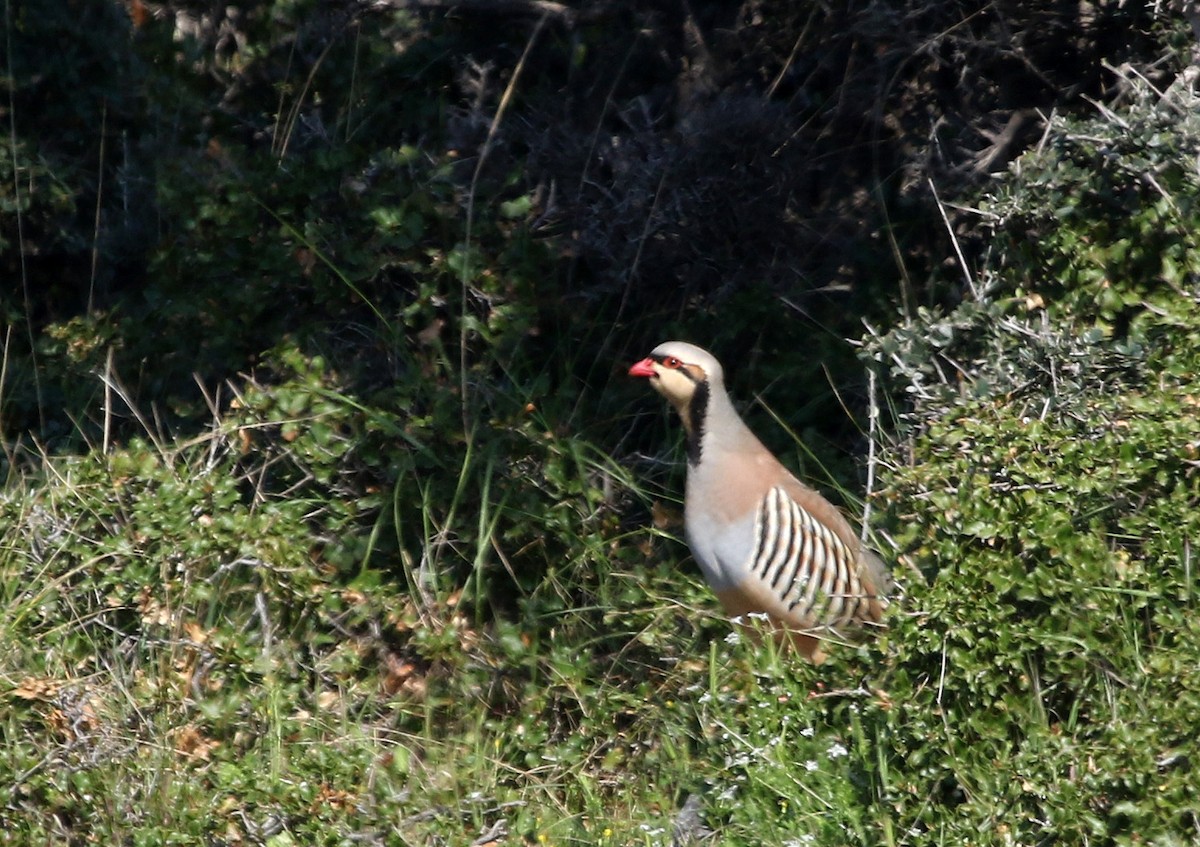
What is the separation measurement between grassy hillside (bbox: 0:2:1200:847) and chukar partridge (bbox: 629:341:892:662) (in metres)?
0.20

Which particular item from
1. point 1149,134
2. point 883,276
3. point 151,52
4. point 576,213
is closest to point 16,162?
point 151,52

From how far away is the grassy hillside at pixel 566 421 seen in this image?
3885 mm

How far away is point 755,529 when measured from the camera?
496 centimetres

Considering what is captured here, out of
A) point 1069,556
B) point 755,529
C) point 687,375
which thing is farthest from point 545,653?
point 1069,556

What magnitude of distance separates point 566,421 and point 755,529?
1089 mm

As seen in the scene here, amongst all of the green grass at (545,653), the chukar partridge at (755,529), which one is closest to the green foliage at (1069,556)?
the green grass at (545,653)

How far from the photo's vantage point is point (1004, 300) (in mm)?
4727

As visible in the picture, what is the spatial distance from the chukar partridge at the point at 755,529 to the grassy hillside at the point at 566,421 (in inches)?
7.9

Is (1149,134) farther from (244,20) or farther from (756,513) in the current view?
(244,20)

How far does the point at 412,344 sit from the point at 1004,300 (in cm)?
222

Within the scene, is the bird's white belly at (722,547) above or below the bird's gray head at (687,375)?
below

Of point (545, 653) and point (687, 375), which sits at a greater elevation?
point (687, 375)

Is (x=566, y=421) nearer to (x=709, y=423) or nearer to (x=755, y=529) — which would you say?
(x=709, y=423)

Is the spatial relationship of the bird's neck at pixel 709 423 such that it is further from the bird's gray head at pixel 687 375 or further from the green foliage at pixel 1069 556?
the green foliage at pixel 1069 556
